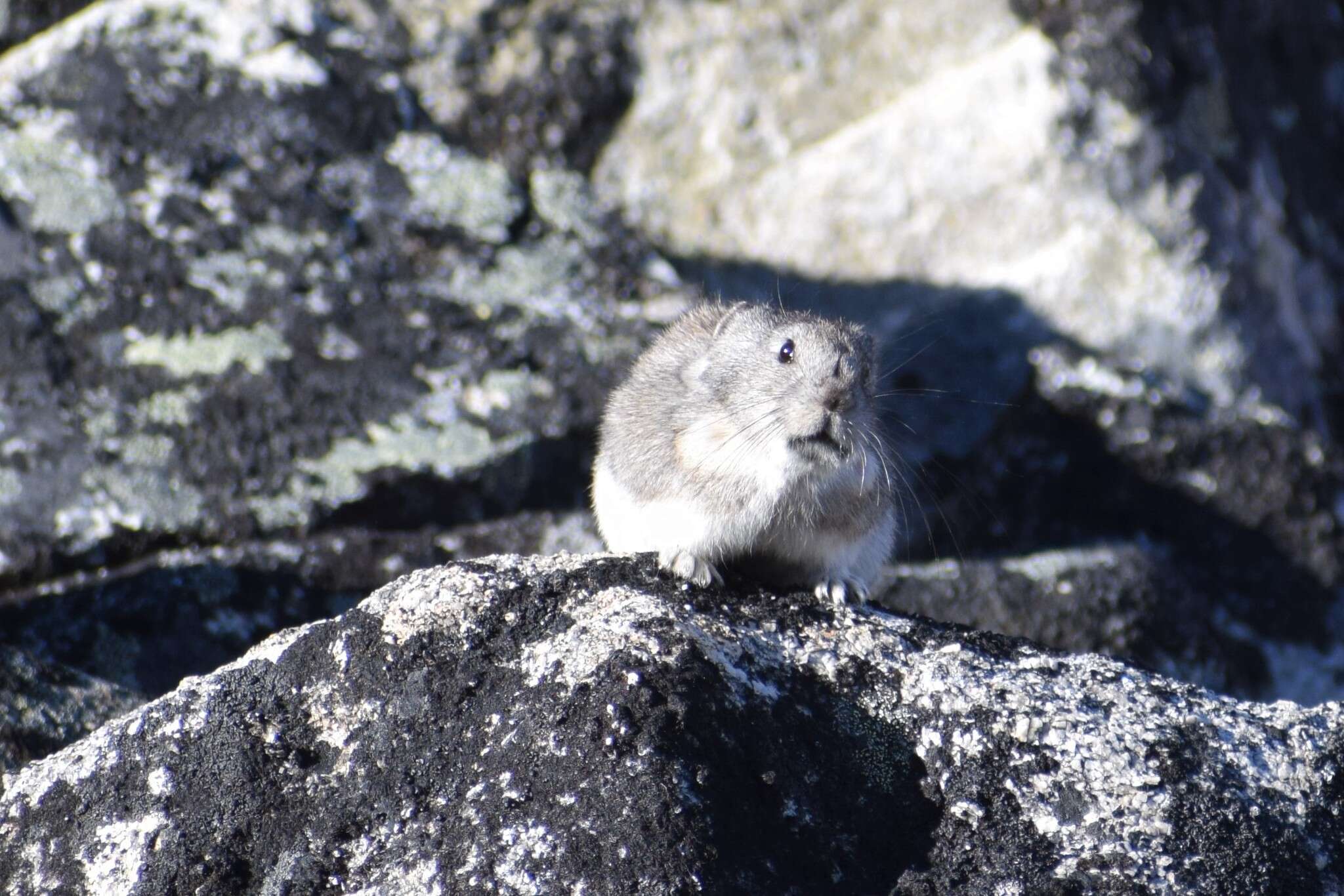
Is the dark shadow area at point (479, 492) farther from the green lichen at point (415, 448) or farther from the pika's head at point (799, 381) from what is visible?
the pika's head at point (799, 381)

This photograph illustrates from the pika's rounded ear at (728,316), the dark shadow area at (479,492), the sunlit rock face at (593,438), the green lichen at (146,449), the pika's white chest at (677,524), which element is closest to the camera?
the sunlit rock face at (593,438)

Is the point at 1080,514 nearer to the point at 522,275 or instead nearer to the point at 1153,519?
the point at 1153,519

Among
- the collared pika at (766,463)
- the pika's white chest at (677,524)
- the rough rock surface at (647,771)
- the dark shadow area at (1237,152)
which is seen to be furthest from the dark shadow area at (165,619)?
the dark shadow area at (1237,152)

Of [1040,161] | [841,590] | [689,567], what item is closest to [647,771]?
[689,567]

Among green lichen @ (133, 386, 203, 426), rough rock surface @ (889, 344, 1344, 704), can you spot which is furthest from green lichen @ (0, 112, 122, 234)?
rough rock surface @ (889, 344, 1344, 704)

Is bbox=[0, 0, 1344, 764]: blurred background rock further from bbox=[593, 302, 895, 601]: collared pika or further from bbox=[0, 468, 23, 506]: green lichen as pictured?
bbox=[593, 302, 895, 601]: collared pika
